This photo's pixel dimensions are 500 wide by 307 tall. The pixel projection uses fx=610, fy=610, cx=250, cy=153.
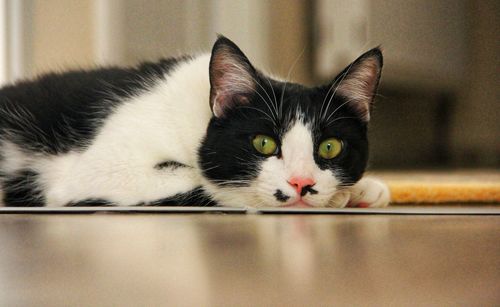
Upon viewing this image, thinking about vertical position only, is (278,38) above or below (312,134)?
above

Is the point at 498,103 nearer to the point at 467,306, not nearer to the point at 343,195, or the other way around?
the point at 343,195

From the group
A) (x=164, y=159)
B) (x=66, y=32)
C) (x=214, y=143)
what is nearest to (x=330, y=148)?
(x=214, y=143)

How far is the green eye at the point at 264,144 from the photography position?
3.66 feet

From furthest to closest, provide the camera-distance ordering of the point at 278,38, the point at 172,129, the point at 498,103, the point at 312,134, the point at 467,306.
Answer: the point at 498,103
the point at 278,38
the point at 172,129
the point at 312,134
the point at 467,306

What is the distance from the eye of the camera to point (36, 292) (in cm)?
40

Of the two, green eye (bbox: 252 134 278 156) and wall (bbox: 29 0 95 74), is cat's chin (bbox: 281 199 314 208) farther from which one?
wall (bbox: 29 0 95 74)

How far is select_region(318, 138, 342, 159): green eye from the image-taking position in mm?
1125

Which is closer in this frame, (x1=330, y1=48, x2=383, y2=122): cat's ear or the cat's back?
(x1=330, y1=48, x2=383, y2=122): cat's ear

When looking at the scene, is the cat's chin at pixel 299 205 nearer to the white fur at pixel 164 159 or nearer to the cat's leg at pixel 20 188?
the white fur at pixel 164 159

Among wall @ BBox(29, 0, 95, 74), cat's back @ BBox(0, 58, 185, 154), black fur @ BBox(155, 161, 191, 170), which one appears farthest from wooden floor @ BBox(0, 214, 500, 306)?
wall @ BBox(29, 0, 95, 74)

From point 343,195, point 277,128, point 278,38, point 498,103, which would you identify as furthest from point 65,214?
point 498,103

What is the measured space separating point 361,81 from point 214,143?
0.31m

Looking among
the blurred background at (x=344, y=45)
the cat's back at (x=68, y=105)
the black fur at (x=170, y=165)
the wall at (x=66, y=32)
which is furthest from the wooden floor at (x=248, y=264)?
the wall at (x=66, y=32)

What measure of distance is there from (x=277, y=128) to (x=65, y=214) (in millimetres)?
404
